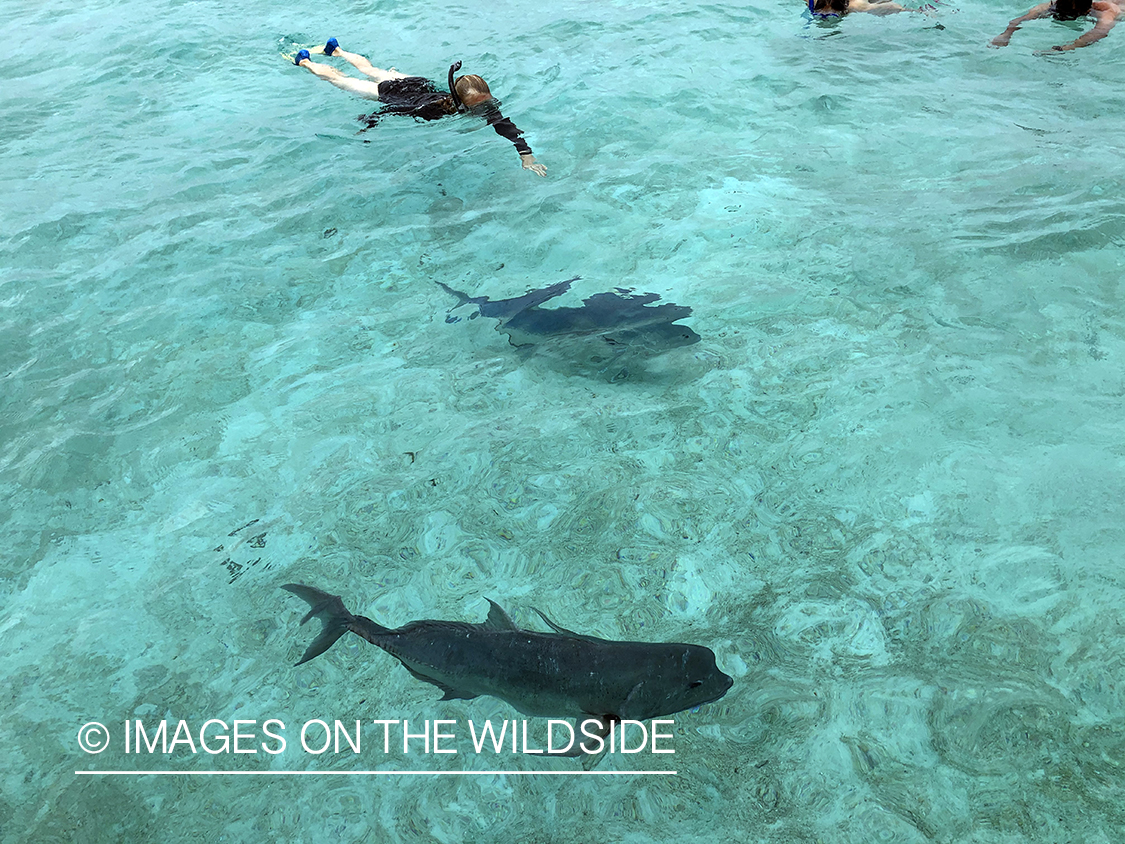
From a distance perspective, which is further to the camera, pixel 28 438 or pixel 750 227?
pixel 750 227

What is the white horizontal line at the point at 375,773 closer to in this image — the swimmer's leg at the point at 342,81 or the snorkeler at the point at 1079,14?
the swimmer's leg at the point at 342,81

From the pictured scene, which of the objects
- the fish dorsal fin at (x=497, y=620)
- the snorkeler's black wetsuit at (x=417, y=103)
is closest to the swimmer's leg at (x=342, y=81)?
the snorkeler's black wetsuit at (x=417, y=103)

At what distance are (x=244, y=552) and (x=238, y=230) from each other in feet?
17.1

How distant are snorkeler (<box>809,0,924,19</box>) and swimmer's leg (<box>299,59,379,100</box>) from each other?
766 centimetres

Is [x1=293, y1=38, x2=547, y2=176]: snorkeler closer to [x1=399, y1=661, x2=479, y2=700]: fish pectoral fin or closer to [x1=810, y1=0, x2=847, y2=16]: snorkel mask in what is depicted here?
[x1=810, y1=0, x2=847, y2=16]: snorkel mask

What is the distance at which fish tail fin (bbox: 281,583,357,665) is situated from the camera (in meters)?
4.05

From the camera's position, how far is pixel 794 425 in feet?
17.3

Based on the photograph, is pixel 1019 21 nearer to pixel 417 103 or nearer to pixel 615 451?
pixel 417 103

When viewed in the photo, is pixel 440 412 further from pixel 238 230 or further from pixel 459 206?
pixel 238 230

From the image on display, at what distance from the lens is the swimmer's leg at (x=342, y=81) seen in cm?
1134

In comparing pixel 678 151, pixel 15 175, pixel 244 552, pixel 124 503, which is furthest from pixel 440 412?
pixel 15 175

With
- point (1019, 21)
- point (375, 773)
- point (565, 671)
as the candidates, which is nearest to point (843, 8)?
point (1019, 21)

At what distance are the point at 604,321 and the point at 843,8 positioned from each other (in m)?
10.3

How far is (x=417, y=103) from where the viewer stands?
1070 cm
